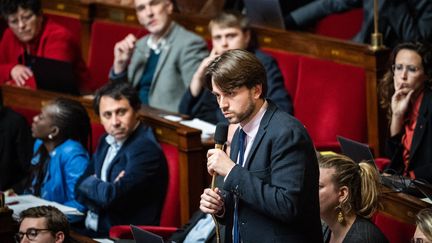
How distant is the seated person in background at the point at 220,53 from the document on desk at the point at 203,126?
0.18 feet

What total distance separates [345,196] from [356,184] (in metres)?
0.03

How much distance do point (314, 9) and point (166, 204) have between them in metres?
1.00

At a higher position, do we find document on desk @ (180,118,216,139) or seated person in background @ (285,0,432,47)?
seated person in background @ (285,0,432,47)

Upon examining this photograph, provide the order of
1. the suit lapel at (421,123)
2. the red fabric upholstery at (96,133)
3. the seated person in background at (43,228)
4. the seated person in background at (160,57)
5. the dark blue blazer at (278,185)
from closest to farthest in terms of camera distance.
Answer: the dark blue blazer at (278,185) → the seated person in background at (43,228) → the suit lapel at (421,123) → the red fabric upholstery at (96,133) → the seated person in background at (160,57)

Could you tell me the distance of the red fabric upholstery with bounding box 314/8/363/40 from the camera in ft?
10.7

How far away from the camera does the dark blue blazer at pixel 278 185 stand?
1530 mm

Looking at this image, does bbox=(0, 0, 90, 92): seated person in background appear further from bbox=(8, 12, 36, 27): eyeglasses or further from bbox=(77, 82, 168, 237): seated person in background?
bbox=(77, 82, 168, 237): seated person in background

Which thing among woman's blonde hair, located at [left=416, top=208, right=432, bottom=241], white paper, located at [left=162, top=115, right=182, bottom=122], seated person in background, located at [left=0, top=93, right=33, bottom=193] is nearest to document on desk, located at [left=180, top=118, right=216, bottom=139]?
white paper, located at [left=162, top=115, right=182, bottom=122]

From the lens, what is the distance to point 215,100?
2865mm

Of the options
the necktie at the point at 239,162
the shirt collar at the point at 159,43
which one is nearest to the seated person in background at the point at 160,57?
the shirt collar at the point at 159,43

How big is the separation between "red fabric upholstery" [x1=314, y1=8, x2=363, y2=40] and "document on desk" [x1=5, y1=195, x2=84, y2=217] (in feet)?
3.77

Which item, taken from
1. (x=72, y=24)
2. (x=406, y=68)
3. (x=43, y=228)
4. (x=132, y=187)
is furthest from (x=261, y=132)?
(x=72, y=24)

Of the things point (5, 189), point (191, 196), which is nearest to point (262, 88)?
point (191, 196)

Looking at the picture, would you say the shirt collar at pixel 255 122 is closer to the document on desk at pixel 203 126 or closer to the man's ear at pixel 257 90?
the man's ear at pixel 257 90
